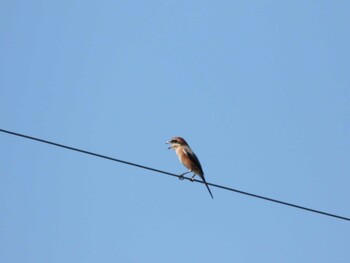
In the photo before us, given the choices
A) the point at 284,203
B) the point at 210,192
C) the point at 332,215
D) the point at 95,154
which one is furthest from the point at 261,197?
the point at 210,192

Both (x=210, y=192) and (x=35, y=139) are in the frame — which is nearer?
(x=35, y=139)

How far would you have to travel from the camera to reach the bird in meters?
13.2

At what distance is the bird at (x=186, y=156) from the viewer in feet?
43.2

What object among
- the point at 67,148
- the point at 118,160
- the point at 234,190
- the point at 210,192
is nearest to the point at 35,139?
the point at 67,148

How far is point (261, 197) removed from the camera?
841cm

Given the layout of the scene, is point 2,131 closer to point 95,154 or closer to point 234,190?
point 95,154

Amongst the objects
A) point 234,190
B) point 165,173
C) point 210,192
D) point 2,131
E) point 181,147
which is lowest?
point 234,190

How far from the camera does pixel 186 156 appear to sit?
1335cm

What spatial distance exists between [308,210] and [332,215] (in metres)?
0.32

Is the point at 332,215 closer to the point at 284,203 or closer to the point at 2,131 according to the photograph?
the point at 284,203

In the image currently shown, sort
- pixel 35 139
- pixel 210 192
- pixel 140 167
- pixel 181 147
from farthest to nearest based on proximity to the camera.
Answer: pixel 181 147 < pixel 210 192 < pixel 140 167 < pixel 35 139

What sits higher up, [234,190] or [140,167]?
[140,167]

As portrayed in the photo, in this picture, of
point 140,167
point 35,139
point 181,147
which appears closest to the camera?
point 35,139

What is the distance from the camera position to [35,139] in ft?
26.0
